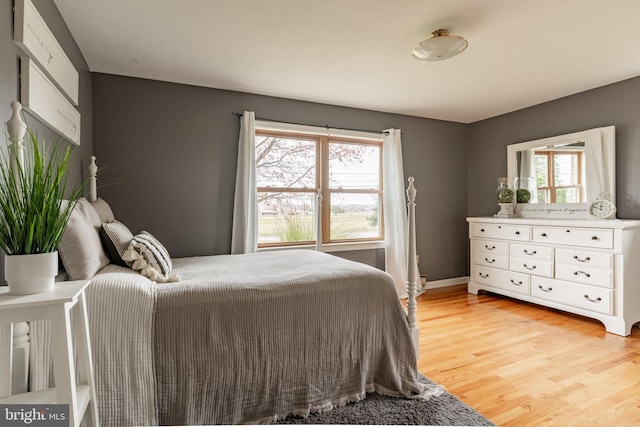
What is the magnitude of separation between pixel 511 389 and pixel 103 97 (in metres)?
3.78

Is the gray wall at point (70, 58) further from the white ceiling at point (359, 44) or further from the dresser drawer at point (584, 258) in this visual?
the dresser drawer at point (584, 258)

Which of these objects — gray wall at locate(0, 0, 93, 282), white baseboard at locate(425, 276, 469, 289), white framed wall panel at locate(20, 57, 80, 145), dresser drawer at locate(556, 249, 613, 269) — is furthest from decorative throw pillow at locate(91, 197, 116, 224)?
dresser drawer at locate(556, 249, 613, 269)

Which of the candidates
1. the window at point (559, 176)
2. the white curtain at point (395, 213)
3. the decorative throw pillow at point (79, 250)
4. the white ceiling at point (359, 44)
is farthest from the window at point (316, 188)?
the decorative throw pillow at point (79, 250)

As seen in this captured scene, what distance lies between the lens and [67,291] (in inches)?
40.4

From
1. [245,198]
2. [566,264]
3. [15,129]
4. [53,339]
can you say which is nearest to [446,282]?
[566,264]

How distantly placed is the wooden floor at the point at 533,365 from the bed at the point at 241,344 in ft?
1.12

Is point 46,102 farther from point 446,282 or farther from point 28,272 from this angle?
point 446,282

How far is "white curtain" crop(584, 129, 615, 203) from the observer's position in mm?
3230

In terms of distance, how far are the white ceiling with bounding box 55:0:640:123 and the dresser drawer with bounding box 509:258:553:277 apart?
179 cm

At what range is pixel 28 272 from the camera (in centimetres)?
99

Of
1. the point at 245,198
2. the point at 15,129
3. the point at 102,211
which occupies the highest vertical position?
the point at 15,129

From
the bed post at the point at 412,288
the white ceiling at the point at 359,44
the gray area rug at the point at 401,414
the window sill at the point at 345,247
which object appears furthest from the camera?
the window sill at the point at 345,247

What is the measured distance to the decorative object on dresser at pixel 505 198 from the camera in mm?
3971

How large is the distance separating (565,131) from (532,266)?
1.53m
